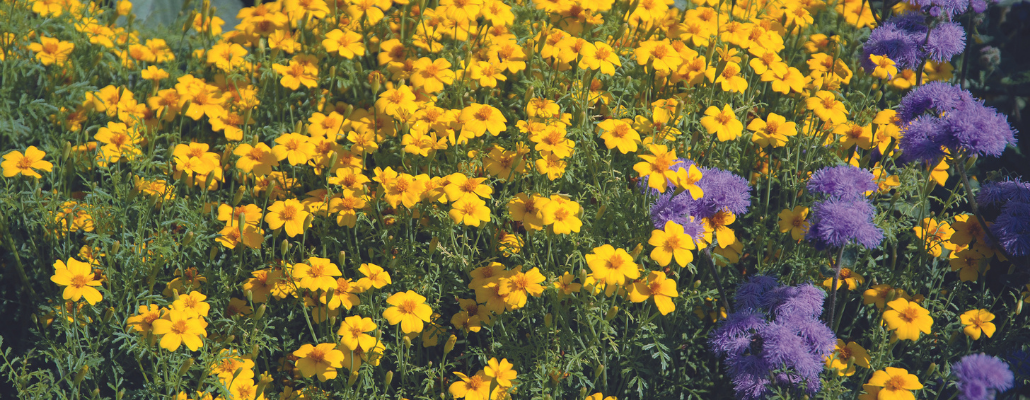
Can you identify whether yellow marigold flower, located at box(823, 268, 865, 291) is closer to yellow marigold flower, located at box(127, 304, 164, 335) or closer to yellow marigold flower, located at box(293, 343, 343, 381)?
yellow marigold flower, located at box(293, 343, 343, 381)

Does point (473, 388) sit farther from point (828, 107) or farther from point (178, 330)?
point (828, 107)

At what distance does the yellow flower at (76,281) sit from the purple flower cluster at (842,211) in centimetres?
179

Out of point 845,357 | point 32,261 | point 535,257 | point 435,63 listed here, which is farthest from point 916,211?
point 32,261

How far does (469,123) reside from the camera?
2.22 metres

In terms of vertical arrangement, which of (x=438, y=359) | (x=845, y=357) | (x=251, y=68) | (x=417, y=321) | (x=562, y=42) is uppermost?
(x=562, y=42)

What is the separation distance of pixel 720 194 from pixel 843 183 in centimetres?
29

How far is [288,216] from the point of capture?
2.14m

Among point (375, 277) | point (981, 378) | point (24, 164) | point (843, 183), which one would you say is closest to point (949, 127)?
point (843, 183)

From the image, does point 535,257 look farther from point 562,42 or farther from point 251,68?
point 251,68

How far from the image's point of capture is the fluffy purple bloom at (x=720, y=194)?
6.45 feet

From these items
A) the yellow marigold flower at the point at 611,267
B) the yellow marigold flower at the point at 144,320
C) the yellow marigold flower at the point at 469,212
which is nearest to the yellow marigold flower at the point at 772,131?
the yellow marigold flower at the point at 611,267

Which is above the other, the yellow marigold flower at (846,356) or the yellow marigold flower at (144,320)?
the yellow marigold flower at (144,320)

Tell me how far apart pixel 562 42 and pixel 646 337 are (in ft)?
2.99

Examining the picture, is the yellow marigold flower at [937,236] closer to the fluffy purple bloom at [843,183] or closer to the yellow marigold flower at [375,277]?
the fluffy purple bloom at [843,183]
